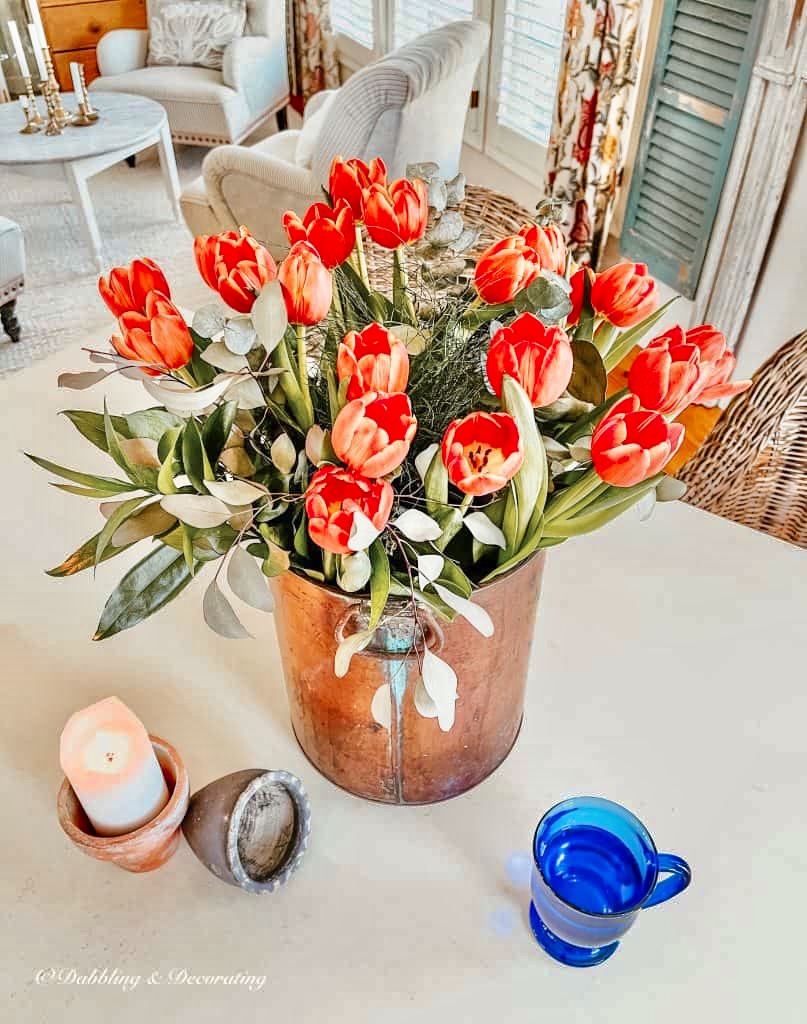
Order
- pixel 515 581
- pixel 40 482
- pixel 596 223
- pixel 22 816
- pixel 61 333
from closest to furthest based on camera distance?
1. pixel 515 581
2. pixel 22 816
3. pixel 40 482
4. pixel 596 223
5. pixel 61 333

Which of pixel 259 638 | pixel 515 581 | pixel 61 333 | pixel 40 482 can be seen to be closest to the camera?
pixel 515 581

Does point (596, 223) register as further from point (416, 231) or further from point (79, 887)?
point (79, 887)

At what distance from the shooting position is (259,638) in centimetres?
A: 78

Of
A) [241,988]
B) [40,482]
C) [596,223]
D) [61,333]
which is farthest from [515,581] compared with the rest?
[61,333]

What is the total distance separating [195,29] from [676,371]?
385cm

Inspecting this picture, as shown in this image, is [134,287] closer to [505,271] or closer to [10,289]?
[505,271]

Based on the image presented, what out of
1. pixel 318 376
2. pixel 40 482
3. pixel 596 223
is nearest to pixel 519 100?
pixel 596 223

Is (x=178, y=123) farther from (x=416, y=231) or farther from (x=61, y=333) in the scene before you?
(x=416, y=231)

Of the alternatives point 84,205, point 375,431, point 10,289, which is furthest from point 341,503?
point 84,205

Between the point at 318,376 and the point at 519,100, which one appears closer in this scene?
the point at 318,376

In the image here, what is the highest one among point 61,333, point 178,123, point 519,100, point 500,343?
point 500,343

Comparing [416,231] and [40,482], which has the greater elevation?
[416,231]

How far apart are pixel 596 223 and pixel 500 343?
2139 millimetres

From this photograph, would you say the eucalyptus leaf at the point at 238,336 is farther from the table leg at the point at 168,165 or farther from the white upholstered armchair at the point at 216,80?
the white upholstered armchair at the point at 216,80
